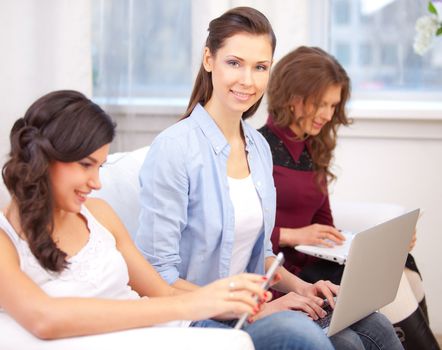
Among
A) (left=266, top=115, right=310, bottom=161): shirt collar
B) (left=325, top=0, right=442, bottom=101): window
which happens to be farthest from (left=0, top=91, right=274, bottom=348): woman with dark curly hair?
(left=325, top=0, right=442, bottom=101): window

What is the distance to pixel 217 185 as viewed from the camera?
1.83 metres

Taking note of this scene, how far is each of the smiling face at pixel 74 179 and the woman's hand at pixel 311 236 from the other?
88cm

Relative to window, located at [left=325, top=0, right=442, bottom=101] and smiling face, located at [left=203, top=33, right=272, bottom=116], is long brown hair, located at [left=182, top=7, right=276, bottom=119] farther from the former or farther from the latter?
window, located at [left=325, top=0, right=442, bottom=101]

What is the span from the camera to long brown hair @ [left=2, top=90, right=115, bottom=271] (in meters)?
1.37

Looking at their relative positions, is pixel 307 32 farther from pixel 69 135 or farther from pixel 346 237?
pixel 69 135

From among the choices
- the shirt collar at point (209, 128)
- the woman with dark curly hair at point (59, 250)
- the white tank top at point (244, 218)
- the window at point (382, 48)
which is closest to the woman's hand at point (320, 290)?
the white tank top at point (244, 218)

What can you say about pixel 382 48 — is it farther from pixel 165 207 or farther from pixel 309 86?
pixel 165 207

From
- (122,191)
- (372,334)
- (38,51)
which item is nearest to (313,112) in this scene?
(122,191)

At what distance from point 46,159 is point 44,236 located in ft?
0.46

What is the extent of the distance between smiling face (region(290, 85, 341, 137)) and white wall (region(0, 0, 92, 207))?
0.81 metres

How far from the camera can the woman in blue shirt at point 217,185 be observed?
178 centimetres

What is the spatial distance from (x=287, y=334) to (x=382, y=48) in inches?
74.6

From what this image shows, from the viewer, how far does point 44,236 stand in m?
1.40

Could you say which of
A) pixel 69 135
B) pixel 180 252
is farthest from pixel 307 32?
pixel 69 135
